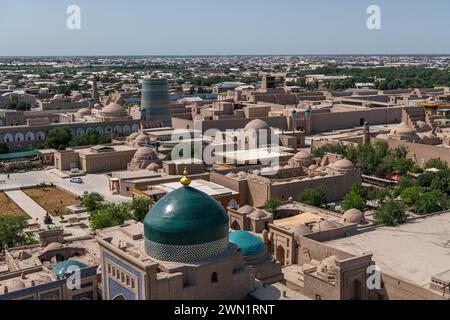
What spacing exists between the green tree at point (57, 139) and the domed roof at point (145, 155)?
9.46m

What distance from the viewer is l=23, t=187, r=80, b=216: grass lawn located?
26922 millimetres

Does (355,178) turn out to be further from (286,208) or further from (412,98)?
(412,98)

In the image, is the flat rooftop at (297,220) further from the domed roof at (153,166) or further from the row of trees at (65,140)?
the row of trees at (65,140)

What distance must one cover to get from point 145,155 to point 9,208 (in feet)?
27.6

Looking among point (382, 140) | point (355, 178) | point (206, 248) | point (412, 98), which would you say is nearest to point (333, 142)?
point (382, 140)

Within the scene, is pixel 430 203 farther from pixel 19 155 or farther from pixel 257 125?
pixel 19 155

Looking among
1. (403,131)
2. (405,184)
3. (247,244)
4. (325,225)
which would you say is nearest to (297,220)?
(325,225)

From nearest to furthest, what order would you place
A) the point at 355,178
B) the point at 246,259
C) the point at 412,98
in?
1. the point at 246,259
2. the point at 355,178
3. the point at 412,98

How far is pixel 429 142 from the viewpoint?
1465 inches

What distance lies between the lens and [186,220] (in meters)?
12.9

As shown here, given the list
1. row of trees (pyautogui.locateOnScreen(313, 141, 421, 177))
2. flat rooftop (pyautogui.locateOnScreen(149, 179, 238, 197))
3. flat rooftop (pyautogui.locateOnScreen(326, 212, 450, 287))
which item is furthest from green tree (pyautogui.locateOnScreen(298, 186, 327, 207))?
row of trees (pyautogui.locateOnScreen(313, 141, 421, 177))

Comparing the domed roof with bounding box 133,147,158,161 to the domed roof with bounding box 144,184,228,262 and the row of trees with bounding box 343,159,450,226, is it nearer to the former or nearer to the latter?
the row of trees with bounding box 343,159,450,226

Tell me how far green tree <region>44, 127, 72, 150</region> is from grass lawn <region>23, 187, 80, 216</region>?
974cm

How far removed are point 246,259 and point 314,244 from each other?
2634 millimetres
